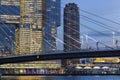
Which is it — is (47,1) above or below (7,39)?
above

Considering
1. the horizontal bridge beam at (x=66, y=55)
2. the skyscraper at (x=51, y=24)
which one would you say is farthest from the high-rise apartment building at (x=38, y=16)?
the horizontal bridge beam at (x=66, y=55)

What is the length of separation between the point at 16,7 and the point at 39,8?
17.8 feet

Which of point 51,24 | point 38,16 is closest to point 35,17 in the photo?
point 38,16

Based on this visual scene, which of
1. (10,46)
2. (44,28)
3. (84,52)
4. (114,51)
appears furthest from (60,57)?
(10,46)

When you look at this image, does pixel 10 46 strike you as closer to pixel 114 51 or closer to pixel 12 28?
pixel 12 28

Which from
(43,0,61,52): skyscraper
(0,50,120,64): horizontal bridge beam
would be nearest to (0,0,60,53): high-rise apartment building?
(43,0,61,52): skyscraper

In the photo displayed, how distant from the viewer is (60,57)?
297 feet

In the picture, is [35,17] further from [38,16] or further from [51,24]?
[51,24]

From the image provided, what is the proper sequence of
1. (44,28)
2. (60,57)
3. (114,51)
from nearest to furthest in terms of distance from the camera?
(114,51) < (60,57) < (44,28)

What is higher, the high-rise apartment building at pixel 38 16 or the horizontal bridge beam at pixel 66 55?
the high-rise apartment building at pixel 38 16

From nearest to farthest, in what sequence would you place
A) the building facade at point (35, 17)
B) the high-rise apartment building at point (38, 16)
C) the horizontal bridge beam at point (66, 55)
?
1. the horizontal bridge beam at point (66, 55)
2. the building facade at point (35, 17)
3. the high-rise apartment building at point (38, 16)

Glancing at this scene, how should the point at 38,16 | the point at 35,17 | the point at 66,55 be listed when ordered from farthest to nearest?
1. the point at 35,17
2. the point at 38,16
3. the point at 66,55

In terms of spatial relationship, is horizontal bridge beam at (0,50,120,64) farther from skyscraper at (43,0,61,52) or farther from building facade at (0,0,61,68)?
skyscraper at (43,0,61,52)

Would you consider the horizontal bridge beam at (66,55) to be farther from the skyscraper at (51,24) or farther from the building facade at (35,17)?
the skyscraper at (51,24)
